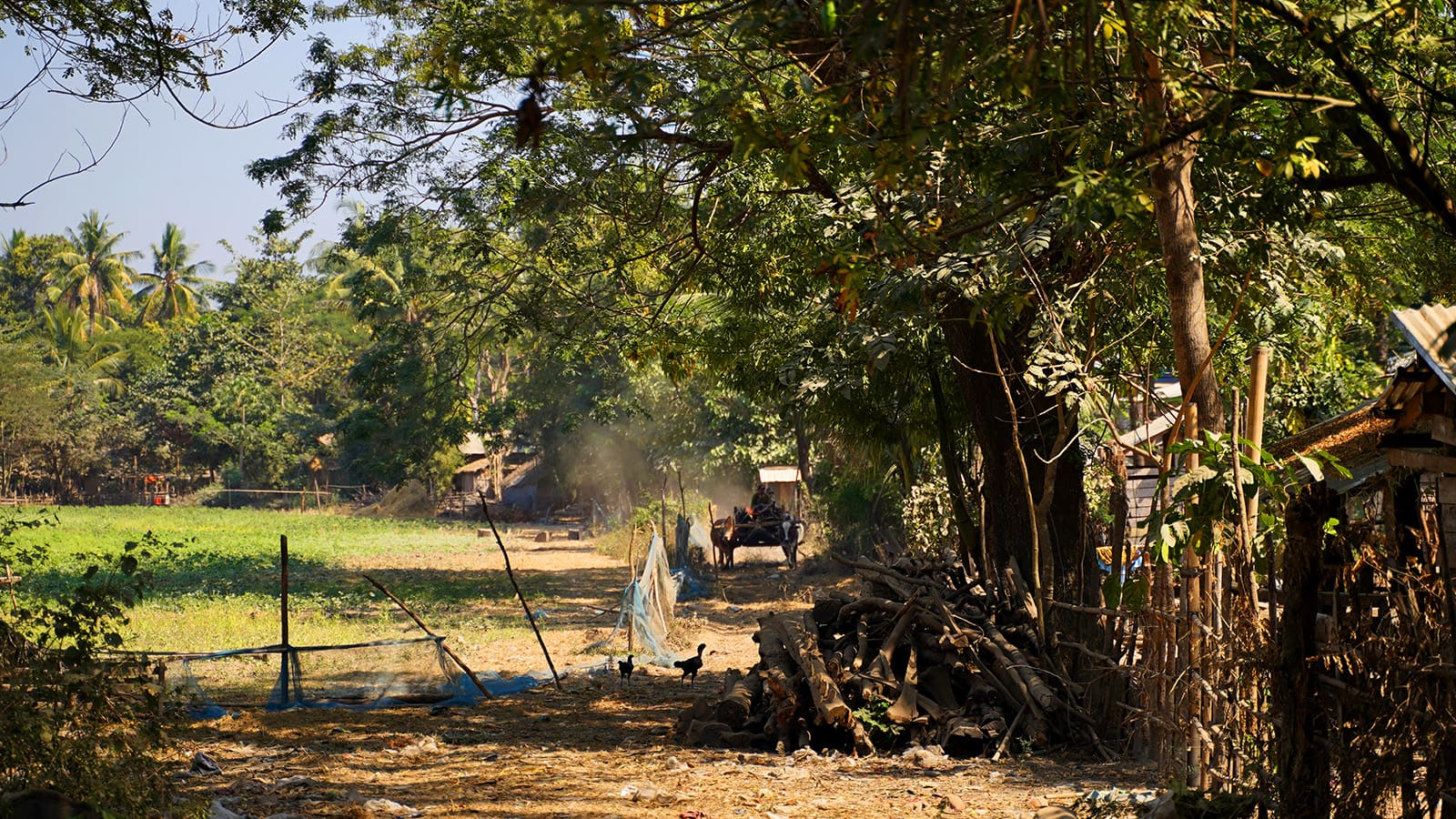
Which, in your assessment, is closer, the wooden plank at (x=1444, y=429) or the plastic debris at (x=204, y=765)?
the wooden plank at (x=1444, y=429)

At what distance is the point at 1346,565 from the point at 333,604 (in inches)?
686

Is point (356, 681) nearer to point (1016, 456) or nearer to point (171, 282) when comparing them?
point (1016, 456)

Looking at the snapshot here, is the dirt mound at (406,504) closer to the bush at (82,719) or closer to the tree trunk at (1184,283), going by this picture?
the bush at (82,719)

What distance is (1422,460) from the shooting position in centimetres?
673

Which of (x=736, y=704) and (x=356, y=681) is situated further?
(x=356, y=681)

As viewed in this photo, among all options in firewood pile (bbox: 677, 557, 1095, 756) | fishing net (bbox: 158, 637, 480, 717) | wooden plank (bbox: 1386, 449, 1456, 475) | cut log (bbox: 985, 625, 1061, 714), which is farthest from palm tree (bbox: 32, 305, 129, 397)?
wooden plank (bbox: 1386, 449, 1456, 475)

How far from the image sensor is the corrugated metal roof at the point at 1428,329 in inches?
218

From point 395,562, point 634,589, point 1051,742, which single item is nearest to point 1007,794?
point 1051,742

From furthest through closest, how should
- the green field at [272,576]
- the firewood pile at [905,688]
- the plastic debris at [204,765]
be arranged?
the green field at [272,576] < the firewood pile at [905,688] < the plastic debris at [204,765]

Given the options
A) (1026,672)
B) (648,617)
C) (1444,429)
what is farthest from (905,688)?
(648,617)

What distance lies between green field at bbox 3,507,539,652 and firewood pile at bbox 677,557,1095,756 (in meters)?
4.85

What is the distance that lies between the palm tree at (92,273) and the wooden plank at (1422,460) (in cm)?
6284

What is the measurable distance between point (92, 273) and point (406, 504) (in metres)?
23.3

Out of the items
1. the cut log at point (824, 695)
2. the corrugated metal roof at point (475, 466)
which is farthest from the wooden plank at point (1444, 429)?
the corrugated metal roof at point (475, 466)
